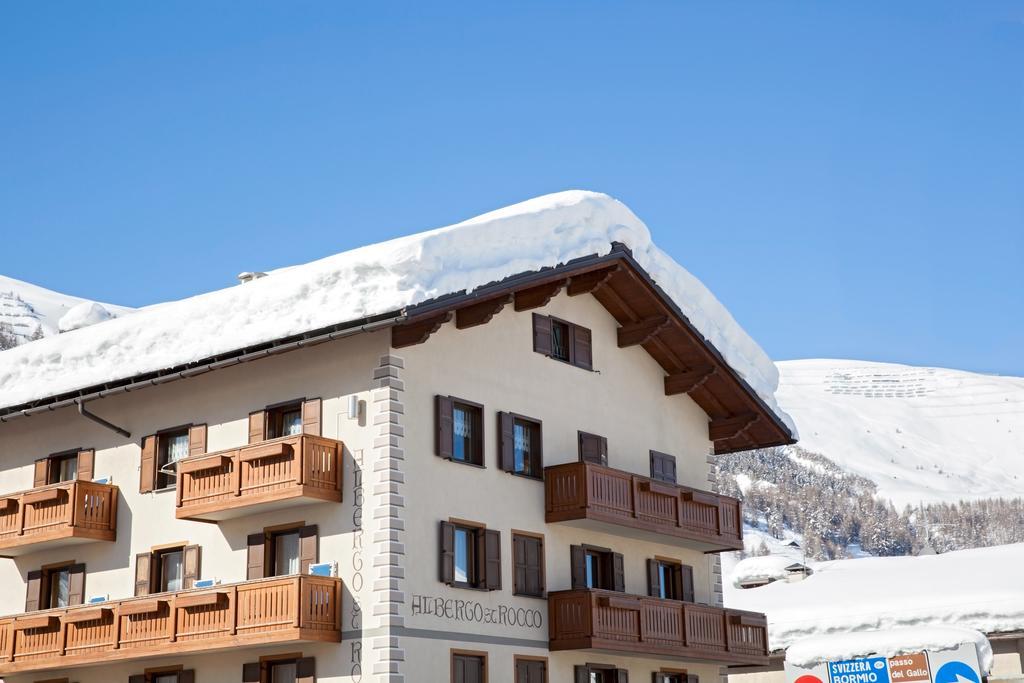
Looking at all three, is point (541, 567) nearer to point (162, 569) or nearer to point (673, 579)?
point (673, 579)

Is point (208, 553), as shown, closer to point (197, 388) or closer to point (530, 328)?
point (197, 388)

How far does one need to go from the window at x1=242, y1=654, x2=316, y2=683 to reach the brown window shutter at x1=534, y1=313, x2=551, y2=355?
9103 mm

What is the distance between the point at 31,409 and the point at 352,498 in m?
9.43

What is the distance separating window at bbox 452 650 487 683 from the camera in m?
28.4

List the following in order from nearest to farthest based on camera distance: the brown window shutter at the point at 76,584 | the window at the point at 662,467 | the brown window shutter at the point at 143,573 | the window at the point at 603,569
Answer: the brown window shutter at the point at 143,573 < the brown window shutter at the point at 76,584 < the window at the point at 603,569 < the window at the point at 662,467

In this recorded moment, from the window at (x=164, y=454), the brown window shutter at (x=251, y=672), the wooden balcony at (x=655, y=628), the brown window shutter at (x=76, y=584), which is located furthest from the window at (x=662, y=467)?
the brown window shutter at (x=76, y=584)

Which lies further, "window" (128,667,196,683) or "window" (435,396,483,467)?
"window" (128,667,196,683)

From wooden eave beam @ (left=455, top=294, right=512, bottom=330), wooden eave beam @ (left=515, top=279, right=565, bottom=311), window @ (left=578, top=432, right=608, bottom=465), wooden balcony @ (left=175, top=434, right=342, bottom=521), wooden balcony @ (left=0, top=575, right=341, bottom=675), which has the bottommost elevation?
wooden balcony @ (left=0, top=575, right=341, bottom=675)

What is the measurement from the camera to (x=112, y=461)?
32469mm

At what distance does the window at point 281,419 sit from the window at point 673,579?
10.3 meters

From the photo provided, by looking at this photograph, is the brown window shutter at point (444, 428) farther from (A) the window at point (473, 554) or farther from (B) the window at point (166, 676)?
(B) the window at point (166, 676)

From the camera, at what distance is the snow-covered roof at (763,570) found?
2190 inches

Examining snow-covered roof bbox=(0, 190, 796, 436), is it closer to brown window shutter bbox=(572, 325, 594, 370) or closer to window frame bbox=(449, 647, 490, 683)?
brown window shutter bbox=(572, 325, 594, 370)

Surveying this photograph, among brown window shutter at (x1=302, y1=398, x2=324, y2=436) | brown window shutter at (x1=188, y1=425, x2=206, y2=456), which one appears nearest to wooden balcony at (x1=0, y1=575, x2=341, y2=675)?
brown window shutter at (x1=302, y1=398, x2=324, y2=436)
